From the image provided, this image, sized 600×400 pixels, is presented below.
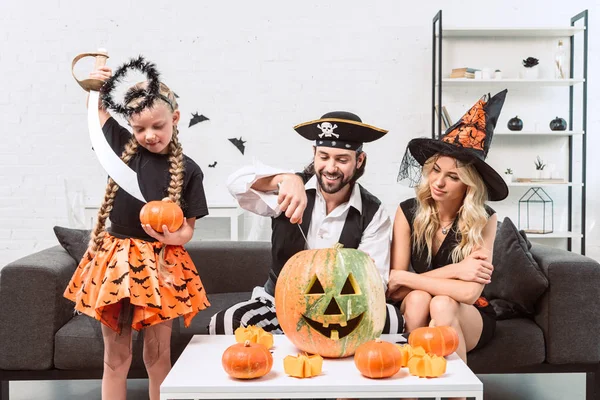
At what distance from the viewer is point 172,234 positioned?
1941 mm

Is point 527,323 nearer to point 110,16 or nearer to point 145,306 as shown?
point 145,306

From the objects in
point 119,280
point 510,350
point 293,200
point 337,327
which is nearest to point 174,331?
point 119,280

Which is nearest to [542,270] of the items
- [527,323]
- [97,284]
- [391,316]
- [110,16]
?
[527,323]

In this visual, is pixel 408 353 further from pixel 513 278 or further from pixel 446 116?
pixel 446 116

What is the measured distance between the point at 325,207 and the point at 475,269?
64cm

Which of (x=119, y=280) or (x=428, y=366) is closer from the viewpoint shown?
(x=428, y=366)

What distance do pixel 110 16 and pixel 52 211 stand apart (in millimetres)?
1557

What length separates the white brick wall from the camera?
484 centimetres

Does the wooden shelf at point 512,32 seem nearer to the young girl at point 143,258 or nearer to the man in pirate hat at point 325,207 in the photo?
the man in pirate hat at point 325,207

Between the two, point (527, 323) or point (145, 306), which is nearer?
point (145, 306)

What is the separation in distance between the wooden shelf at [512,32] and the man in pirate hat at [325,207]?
2579 millimetres

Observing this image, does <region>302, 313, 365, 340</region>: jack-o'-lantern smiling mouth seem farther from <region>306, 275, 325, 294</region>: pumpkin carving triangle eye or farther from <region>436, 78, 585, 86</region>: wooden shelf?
<region>436, 78, 585, 86</region>: wooden shelf

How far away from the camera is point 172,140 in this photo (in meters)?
2.16

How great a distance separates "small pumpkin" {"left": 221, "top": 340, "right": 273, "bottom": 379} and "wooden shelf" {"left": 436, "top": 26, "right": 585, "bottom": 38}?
3.65 metres
